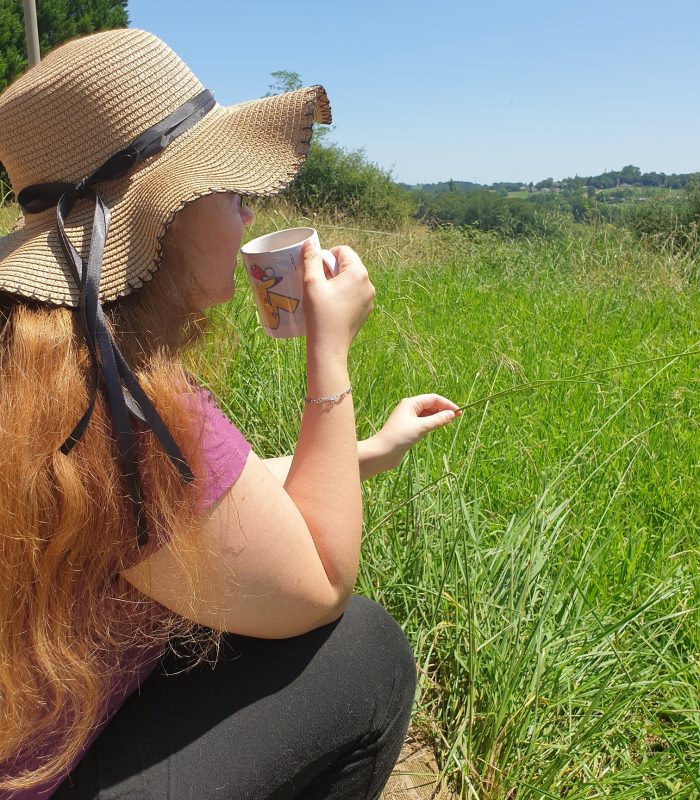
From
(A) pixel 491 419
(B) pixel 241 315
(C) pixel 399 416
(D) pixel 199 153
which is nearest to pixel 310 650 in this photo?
(C) pixel 399 416

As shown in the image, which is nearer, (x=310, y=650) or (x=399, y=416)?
(x=310, y=650)

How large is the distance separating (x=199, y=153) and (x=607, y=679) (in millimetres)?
1153

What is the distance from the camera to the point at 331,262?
1.19m

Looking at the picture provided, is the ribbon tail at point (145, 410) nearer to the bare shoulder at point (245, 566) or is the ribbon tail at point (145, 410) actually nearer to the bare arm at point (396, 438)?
the bare shoulder at point (245, 566)

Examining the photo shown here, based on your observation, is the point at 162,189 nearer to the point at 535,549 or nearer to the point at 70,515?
the point at 70,515

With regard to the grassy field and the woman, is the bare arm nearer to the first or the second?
the grassy field

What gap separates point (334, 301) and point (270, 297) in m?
0.16

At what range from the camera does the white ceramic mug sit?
1180 millimetres

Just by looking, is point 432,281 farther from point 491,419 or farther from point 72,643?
point 72,643

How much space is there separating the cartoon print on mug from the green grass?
11cm

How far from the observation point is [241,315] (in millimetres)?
2914

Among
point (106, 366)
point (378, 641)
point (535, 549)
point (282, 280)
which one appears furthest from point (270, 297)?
point (535, 549)

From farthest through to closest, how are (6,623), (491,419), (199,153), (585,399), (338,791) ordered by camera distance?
(585,399)
(491,419)
(338,791)
(199,153)
(6,623)

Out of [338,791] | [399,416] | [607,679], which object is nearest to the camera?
[338,791]
